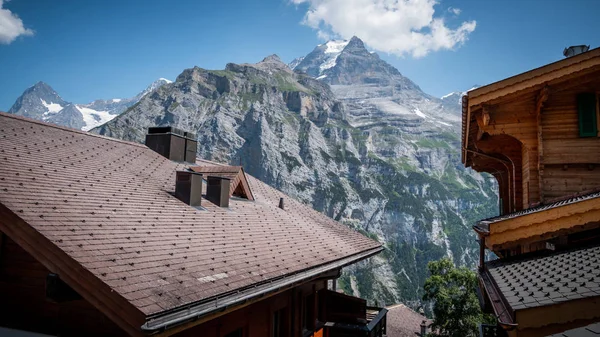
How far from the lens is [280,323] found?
9586mm

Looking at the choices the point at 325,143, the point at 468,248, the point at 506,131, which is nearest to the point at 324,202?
the point at 325,143

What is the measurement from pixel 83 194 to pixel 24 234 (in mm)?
2076

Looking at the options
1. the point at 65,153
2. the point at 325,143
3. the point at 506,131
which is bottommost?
the point at 65,153

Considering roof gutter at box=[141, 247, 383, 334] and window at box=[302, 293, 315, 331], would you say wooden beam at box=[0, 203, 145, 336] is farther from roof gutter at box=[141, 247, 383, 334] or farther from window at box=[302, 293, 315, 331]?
window at box=[302, 293, 315, 331]

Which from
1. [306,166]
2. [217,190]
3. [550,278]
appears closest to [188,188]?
[217,190]

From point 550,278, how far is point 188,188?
7.20m

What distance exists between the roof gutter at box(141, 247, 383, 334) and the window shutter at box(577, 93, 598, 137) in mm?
7797

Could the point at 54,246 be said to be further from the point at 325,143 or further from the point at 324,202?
the point at 325,143

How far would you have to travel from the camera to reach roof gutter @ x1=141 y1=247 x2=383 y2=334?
4.38m

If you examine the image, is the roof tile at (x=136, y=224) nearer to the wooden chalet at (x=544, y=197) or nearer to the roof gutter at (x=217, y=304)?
the roof gutter at (x=217, y=304)

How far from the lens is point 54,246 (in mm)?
4703

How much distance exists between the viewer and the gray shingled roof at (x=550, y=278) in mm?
4840

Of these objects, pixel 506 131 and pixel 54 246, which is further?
pixel 506 131

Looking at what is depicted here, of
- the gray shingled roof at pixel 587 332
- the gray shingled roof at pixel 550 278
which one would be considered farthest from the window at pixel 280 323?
the gray shingled roof at pixel 587 332
